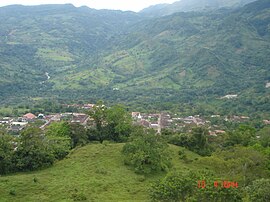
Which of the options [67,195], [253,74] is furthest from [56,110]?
[253,74]

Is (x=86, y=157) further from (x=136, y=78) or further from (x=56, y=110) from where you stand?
(x=136, y=78)

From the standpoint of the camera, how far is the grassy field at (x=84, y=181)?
3462 cm

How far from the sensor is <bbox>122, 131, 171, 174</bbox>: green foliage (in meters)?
44.0

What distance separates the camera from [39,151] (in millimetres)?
42906

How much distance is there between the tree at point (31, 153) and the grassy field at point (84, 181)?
4.10ft

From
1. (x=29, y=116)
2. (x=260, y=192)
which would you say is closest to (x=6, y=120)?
(x=29, y=116)

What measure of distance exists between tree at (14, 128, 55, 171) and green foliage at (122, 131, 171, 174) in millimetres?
10356

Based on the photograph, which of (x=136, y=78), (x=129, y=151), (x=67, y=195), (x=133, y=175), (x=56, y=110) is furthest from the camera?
(x=136, y=78)

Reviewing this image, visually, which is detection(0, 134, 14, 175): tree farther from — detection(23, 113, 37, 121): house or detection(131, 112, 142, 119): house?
detection(131, 112, 142, 119): house

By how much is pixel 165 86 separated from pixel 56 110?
7150 cm

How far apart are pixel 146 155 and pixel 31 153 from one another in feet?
46.8

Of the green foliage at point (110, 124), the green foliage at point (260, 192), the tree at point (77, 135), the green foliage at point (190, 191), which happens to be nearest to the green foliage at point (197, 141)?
the green foliage at point (110, 124)

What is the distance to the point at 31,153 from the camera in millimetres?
42250
